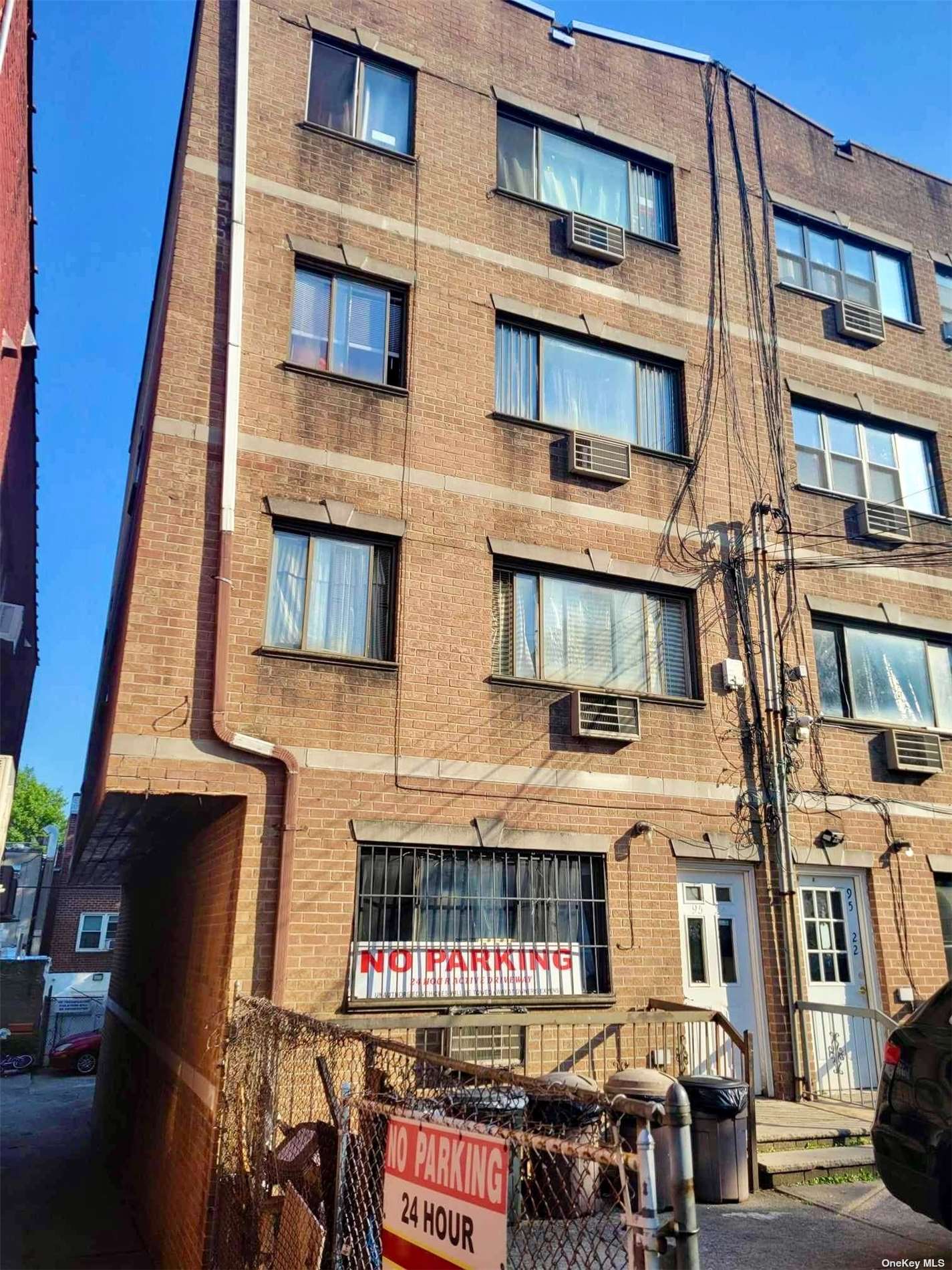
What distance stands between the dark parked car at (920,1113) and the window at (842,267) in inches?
449

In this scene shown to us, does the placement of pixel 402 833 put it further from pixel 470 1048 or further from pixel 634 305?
pixel 634 305

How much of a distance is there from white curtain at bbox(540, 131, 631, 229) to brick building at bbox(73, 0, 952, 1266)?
0.07m

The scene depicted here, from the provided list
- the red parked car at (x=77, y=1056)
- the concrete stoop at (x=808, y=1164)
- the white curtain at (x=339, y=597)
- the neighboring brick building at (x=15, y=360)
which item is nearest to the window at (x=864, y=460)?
the white curtain at (x=339, y=597)

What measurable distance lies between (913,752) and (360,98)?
10.9 metres

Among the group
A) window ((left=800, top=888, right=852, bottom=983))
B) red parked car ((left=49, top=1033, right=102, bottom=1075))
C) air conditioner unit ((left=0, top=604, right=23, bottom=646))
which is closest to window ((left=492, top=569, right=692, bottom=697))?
window ((left=800, top=888, right=852, bottom=983))

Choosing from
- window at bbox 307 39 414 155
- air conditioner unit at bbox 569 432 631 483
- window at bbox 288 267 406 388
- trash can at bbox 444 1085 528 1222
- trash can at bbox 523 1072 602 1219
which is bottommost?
trash can at bbox 523 1072 602 1219

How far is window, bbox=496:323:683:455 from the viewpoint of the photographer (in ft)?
36.8

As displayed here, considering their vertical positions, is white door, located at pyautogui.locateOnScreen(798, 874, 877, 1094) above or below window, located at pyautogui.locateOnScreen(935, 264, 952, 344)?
below

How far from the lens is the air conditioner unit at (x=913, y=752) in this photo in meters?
11.5

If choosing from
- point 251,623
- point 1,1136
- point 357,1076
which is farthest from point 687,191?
point 1,1136

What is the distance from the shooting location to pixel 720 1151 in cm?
684

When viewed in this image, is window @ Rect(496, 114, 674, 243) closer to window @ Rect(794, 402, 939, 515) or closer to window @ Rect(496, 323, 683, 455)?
window @ Rect(496, 323, 683, 455)

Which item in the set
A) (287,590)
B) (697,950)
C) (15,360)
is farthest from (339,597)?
(15,360)

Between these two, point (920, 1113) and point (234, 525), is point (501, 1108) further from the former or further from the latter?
point (234, 525)
